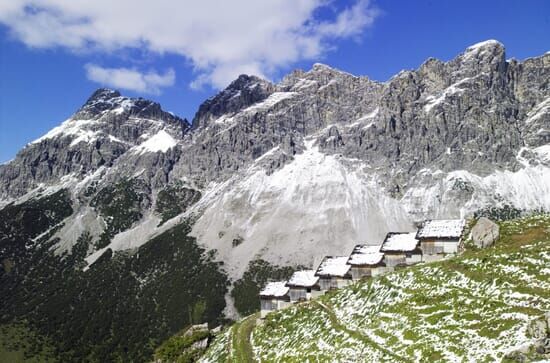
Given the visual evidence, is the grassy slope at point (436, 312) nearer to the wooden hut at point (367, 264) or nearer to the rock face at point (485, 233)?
the rock face at point (485, 233)

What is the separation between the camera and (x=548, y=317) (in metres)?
42.1

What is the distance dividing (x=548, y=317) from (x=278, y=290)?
7157cm

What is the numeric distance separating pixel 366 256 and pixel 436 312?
43.5 m

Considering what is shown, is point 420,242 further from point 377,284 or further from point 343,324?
point 343,324

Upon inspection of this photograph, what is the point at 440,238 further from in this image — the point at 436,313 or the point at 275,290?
the point at 275,290

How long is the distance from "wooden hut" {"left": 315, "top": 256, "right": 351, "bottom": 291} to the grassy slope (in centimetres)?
1512

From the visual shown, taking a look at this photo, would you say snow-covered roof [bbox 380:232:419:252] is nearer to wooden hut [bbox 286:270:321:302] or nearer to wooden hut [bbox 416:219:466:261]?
wooden hut [bbox 416:219:466:261]

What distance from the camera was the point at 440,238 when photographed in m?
88.5

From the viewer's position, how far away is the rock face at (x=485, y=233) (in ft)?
262

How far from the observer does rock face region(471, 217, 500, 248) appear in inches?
3145

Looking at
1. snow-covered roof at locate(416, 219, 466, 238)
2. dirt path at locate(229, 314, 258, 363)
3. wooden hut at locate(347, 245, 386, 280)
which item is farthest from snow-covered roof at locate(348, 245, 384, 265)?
dirt path at locate(229, 314, 258, 363)

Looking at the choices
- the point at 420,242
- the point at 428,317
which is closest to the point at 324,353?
the point at 428,317

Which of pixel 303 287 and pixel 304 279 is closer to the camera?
pixel 303 287

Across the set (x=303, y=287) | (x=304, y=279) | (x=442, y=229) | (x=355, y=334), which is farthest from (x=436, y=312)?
(x=304, y=279)
